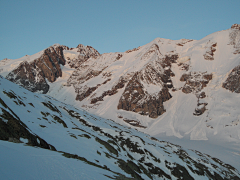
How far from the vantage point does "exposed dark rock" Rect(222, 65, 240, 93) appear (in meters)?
114

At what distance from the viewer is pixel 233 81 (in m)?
116

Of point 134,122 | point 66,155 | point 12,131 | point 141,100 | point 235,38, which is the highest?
point 235,38

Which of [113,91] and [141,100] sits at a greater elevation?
[113,91]

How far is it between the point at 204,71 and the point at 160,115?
158ft

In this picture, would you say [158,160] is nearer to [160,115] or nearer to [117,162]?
[117,162]

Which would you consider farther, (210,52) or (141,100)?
(210,52)

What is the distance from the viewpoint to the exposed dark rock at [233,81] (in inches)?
4469

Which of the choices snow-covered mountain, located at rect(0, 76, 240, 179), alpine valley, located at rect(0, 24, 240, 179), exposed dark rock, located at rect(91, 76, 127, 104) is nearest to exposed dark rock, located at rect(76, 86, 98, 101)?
alpine valley, located at rect(0, 24, 240, 179)

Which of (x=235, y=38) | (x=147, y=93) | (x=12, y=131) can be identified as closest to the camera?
(x=12, y=131)

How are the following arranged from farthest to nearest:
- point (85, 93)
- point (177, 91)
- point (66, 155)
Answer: point (85, 93) < point (177, 91) < point (66, 155)

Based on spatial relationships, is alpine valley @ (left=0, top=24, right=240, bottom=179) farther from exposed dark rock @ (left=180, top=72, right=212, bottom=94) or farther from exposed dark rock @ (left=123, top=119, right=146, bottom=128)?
exposed dark rock @ (left=123, top=119, right=146, bottom=128)

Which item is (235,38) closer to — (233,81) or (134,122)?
(233,81)

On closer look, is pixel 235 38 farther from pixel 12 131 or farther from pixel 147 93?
pixel 12 131

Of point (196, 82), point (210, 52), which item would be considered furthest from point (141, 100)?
point (210, 52)
